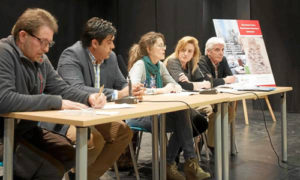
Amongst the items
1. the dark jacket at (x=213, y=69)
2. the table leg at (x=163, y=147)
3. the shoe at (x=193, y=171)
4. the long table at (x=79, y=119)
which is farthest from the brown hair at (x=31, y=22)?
the dark jacket at (x=213, y=69)

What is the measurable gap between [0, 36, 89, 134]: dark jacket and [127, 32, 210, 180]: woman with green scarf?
92cm

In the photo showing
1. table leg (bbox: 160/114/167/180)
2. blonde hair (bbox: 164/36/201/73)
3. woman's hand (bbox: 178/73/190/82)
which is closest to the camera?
table leg (bbox: 160/114/167/180)

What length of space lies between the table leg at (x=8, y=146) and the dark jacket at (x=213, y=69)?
236 cm

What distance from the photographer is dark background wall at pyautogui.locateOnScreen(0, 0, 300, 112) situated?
257 inches

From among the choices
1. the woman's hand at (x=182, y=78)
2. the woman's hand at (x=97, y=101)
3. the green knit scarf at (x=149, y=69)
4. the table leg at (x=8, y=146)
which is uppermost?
the green knit scarf at (x=149, y=69)

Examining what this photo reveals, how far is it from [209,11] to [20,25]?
5.73 meters

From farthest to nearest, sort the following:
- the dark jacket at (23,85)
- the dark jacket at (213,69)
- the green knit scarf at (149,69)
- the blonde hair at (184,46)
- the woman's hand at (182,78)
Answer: the dark jacket at (213,69) < the blonde hair at (184,46) < the woman's hand at (182,78) < the green knit scarf at (149,69) < the dark jacket at (23,85)

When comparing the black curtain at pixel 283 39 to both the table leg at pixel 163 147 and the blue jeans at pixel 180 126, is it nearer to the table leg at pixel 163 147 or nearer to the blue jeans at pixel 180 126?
the blue jeans at pixel 180 126

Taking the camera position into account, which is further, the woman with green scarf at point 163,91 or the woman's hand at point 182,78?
the woman's hand at point 182,78

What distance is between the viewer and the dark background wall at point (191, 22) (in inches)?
257

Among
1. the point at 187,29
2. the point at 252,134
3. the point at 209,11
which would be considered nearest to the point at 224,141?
the point at 252,134

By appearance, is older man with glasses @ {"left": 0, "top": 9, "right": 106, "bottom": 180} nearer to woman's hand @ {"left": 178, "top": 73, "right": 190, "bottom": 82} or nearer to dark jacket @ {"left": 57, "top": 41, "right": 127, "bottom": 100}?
dark jacket @ {"left": 57, "top": 41, "right": 127, "bottom": 100}

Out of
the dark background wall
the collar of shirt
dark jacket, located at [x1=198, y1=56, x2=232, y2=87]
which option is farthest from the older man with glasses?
the dark background wall

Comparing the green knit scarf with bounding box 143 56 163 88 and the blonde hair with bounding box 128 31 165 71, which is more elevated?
the blonde hair with bounding box 128 31 165 71
